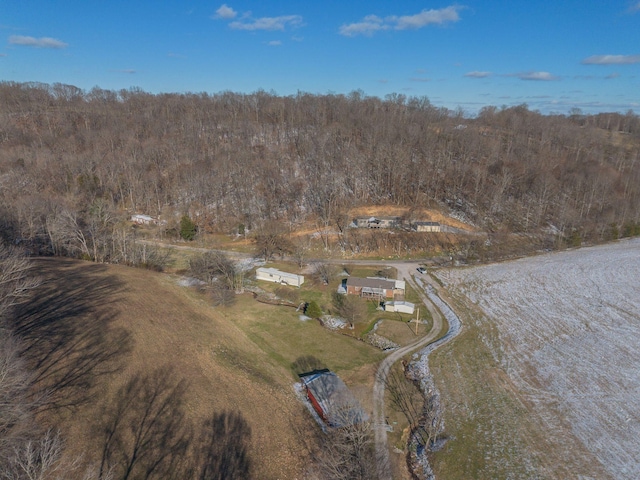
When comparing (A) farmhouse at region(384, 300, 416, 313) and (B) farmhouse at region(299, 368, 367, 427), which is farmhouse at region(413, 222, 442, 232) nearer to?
(A) farmhouse at region(384, 300, 416, 313)

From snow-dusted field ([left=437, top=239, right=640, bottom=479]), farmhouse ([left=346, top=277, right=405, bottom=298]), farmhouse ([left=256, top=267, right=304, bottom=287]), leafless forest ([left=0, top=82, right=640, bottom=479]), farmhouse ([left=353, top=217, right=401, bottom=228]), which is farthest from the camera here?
farmhouse ([left=353, top=217, right=401, bottom=228])

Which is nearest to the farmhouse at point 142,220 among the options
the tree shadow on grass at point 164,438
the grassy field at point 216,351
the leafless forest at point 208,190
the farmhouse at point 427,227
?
the leafless forest at point 208,190

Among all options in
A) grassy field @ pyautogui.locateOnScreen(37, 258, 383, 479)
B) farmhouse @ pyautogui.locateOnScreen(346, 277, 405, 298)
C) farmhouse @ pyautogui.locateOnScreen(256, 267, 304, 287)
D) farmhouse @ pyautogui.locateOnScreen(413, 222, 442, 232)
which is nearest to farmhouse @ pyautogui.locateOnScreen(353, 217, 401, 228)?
farmhouse @ pyautogui.locateOnScreen(413, 222, 442, 232)

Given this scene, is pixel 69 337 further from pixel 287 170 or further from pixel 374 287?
pixel 287 170

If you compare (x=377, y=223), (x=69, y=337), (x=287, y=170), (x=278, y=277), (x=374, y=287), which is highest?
(x=287, y=170)

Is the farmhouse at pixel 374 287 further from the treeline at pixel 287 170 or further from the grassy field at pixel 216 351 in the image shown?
the treeline at pixel 287 170

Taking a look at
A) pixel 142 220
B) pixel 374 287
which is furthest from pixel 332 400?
pixel 142 220

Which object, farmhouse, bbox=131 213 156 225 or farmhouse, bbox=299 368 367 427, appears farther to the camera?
farmhouse, bbox=131 213 156 225
